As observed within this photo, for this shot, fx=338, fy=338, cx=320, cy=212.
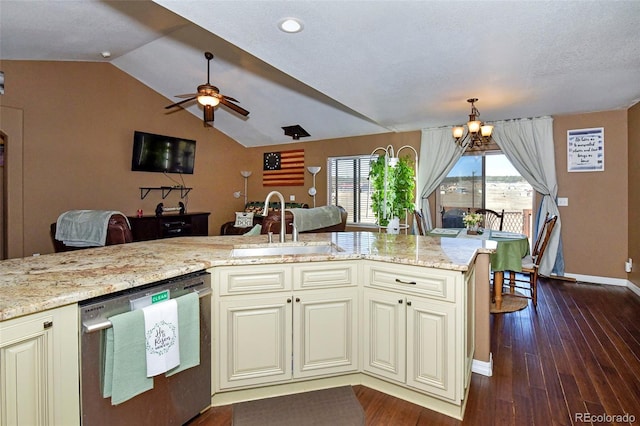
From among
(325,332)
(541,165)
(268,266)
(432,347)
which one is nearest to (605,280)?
(541,165)

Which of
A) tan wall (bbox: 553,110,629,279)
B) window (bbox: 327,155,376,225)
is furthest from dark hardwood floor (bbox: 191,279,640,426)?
window (bbox: 327,155,376,225)

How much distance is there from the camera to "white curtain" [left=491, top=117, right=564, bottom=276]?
4.98 metres

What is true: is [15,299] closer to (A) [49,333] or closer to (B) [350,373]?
(A) [49,333]

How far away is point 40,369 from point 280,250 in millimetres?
1443

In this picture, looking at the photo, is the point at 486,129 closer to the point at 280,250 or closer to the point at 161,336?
the point at 280,250

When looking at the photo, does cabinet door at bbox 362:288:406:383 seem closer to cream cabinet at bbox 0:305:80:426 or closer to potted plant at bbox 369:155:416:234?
cream cabinet at bbox 0:305:80:426

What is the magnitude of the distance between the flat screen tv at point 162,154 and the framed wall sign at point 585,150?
6.62 meters

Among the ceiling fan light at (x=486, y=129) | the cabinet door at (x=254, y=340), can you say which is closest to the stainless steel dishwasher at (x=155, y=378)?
the cabinet door at (x=254, y=340)

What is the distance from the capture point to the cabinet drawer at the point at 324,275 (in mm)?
2031

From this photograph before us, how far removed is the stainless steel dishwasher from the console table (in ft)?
15.2

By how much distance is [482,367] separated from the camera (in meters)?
2.39

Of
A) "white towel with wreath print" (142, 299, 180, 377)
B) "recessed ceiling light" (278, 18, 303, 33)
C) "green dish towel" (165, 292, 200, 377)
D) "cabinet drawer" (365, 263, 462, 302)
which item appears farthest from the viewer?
"recessed ceiling light" (278, 18, 303, 33)

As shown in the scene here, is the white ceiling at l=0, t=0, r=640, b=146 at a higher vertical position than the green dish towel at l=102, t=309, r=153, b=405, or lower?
higher

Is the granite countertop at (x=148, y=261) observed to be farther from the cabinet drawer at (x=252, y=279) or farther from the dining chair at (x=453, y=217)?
the dining chair at (x=453, y=217)
